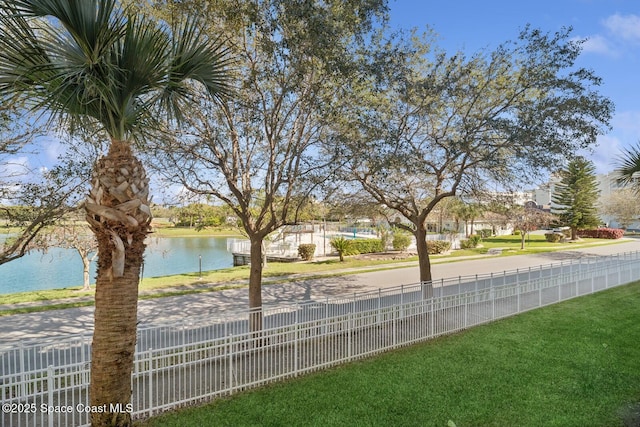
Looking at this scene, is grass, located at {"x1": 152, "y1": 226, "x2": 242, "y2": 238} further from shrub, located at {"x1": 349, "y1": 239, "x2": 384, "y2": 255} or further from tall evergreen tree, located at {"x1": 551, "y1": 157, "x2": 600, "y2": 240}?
tall evergreen tree, located at {"x1": 551, "y1": 157, "x2": 600, "y2": 240}

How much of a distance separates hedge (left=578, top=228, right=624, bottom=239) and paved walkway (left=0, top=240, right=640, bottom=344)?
35259mm

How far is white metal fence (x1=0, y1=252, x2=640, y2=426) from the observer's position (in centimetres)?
560

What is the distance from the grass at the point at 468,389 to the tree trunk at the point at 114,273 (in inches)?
78.5

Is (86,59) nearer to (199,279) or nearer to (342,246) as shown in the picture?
(199,279)

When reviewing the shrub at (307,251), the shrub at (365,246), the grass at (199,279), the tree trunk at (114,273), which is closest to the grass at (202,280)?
the grass at (199,279)

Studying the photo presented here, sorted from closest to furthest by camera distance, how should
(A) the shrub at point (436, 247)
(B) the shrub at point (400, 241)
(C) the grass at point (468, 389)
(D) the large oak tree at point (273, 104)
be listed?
(C) the grass at point (468, 389) → (D) the large oak tree at point (273, 104) → (B) the shrub at point (400, 241) → (A) the shrub at point (436, 247)

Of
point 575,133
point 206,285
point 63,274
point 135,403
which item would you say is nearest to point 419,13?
point 575,133

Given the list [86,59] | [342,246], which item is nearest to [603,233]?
[342,246]

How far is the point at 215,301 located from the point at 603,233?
5461 cm

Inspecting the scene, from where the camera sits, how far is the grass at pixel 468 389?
570 cm

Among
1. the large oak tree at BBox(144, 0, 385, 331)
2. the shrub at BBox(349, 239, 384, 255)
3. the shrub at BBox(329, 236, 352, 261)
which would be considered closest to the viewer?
the large oak tree at BBox(144, 0, 385, 331)

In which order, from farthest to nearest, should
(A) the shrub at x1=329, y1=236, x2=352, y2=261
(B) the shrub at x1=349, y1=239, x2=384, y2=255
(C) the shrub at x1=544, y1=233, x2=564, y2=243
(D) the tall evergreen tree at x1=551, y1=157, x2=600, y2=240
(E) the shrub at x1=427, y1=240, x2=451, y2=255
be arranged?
(C) the shrub at x1=544, y1=233, x2=564, y2=243
(D) the tall evergreen tree at x1=551, y1=157, x2=600, y2=240
(E) the shrub at x1=427, y1=240, x2=451, y2=255
(B) the shrub at x1=349, y1=239, x2=384, y2=255
(A) the shrub at x1=329, y1=236, x2=352, y2=261

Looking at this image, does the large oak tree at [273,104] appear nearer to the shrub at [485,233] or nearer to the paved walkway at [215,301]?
the paved walkway at [215,301]

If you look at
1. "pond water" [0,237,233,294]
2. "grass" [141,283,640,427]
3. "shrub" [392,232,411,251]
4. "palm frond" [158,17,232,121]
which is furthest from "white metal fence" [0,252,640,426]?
"shrub" [392,232,411,251]
